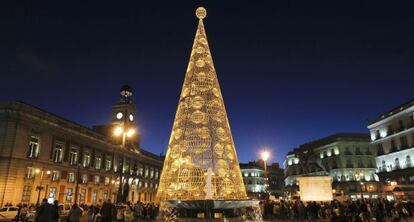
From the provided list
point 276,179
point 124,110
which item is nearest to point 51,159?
point 124,110

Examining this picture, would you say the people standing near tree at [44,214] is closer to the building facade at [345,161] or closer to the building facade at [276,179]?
the building facade at [345,161]

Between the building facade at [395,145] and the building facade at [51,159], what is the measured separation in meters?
34.1

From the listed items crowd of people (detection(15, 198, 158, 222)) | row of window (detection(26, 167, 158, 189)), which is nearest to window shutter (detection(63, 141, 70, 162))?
row of window (detection(26, 167, 158, 189))

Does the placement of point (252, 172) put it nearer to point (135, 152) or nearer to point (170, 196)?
point (135, 152)

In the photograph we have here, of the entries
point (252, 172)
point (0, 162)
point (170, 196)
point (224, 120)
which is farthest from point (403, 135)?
point (252, 172)

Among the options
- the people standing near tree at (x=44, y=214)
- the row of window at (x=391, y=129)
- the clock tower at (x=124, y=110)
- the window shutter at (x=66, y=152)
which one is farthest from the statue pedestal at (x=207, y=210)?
the clock tower at (x=124, y=110)

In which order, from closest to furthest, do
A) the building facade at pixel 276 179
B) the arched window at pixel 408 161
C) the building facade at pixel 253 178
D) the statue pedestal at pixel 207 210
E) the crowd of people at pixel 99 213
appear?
the crowd of people at pixel 99 213 < the statue pedestal at pixel 207 210 < the arched window at pixel 408 161 < the building facade at pixel 253 178 < the building facade at pixel 276 179

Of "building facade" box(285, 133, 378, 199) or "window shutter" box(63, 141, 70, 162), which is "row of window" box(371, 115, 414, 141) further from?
"window shutter" box(63, 141, 70, 162)

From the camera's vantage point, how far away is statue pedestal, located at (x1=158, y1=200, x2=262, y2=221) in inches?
658

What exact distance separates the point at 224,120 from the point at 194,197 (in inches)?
196

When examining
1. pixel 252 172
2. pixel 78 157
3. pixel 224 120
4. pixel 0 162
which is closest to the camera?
pixel 224 120

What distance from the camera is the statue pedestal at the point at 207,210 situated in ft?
54.9

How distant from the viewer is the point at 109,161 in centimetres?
5812

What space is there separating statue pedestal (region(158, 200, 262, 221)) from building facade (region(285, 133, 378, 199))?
39.9 metres
